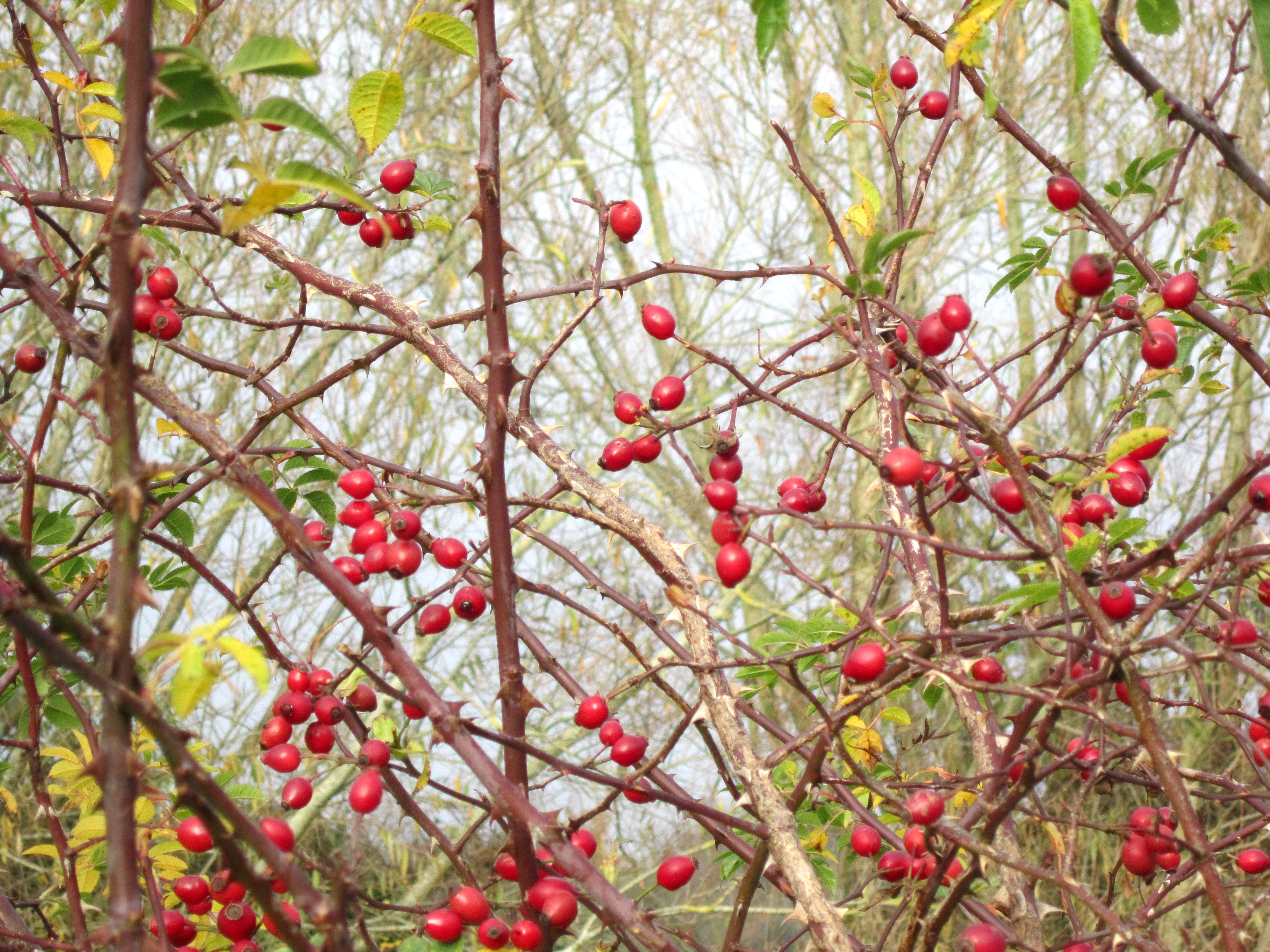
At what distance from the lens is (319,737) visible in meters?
0.84

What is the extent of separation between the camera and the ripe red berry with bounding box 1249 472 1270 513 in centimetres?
55

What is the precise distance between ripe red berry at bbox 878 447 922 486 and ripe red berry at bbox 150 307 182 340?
0.65 metres

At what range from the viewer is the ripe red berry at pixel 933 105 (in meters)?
1.16

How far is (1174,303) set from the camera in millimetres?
712

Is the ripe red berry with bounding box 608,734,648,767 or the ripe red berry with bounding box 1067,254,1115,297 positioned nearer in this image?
the ripe red berry with bounding box 1067,254,1115,297

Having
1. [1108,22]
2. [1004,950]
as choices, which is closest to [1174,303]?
[1108,22]

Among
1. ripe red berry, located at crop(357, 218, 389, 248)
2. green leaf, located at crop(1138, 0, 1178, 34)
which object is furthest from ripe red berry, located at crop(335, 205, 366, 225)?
green leaf, located at crop(1138, 0, 1178, 34)

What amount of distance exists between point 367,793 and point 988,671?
472 mm

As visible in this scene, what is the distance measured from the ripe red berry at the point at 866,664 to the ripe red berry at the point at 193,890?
59 centimetres

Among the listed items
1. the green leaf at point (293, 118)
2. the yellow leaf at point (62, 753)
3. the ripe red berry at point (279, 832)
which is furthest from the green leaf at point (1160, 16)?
the yellow leaf at point (62, 753)

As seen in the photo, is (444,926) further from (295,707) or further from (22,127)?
(22,127)

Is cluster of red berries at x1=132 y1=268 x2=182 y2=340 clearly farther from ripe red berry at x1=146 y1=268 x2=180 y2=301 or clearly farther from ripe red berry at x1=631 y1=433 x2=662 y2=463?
ripe red berry at x1=631 y1=433 x2=662 y2=463

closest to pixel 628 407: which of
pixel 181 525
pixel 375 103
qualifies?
pixel 375 103

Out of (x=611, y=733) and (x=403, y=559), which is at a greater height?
(x=403, y=559)
